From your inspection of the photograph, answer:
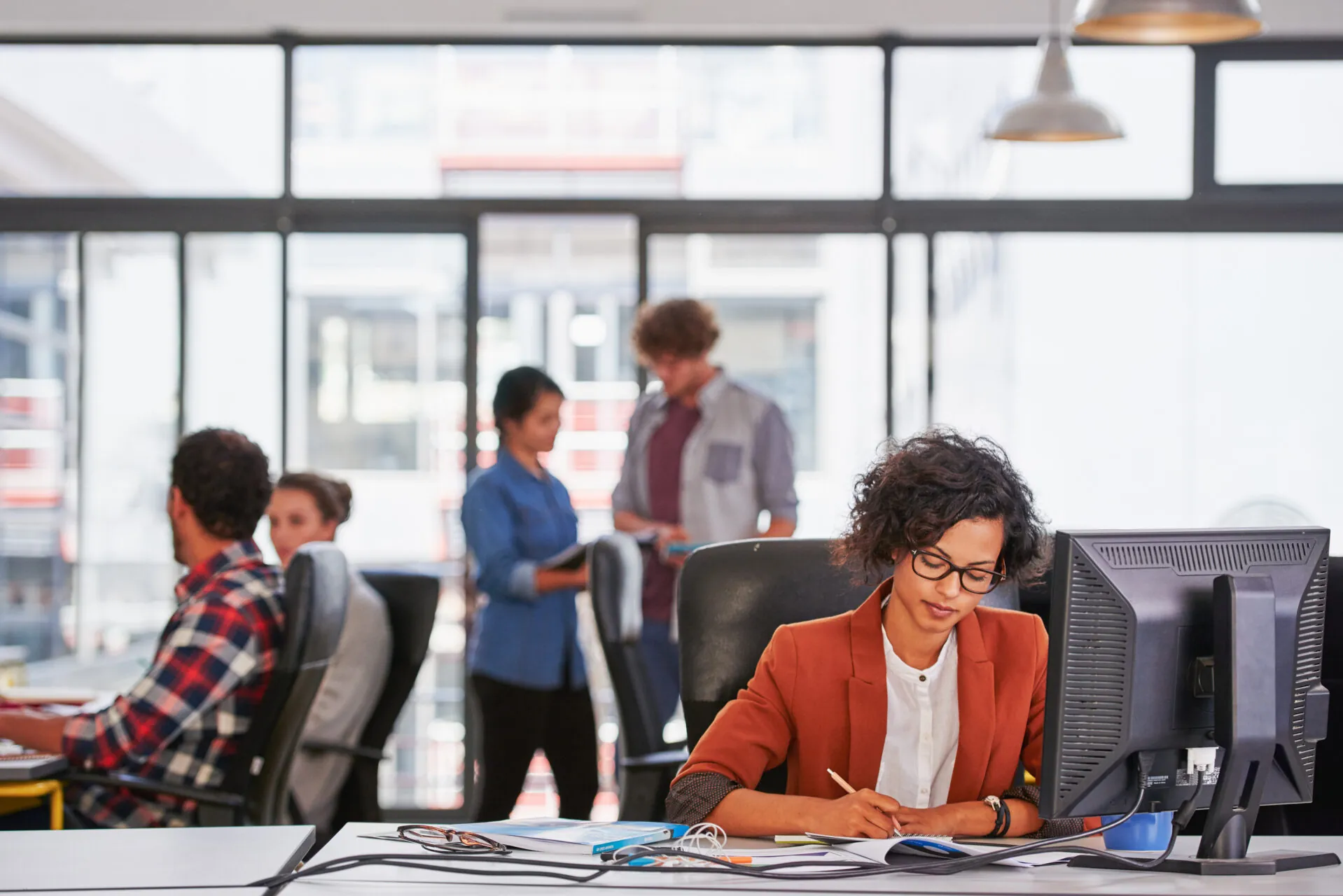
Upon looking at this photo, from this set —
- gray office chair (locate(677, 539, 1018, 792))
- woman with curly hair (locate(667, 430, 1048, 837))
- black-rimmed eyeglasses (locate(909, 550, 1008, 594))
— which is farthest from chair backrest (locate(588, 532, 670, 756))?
black-rimmed eyeglasses (locate(909, 550, 1008, 594))

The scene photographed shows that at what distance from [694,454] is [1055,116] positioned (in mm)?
1408

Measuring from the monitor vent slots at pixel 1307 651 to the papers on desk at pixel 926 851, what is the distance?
0.31m

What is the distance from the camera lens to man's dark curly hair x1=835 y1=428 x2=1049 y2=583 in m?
1.94

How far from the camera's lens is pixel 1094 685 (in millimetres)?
1604

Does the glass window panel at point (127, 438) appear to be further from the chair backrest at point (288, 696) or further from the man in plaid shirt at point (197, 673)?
the chair backrest at point (288, 696)

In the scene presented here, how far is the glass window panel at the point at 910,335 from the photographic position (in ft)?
17.3

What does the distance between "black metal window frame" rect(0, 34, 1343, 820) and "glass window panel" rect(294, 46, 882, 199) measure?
0.15 ft

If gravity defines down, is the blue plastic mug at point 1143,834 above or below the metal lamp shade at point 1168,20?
below

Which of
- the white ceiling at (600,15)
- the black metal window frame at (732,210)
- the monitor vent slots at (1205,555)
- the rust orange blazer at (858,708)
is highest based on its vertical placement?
the white ceiling at (600,15)

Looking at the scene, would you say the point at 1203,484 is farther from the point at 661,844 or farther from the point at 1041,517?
the point at 661,844

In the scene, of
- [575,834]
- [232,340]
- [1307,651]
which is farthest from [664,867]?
[232,340]

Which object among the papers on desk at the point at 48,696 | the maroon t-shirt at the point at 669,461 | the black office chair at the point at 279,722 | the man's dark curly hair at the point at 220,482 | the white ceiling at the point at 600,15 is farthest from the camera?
the white ceiling at the point at 600,15

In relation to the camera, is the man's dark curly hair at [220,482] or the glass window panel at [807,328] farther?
the glass window panel at [807,328]

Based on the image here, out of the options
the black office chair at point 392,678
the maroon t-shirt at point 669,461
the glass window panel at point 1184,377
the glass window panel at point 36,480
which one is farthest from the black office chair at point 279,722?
the glass window panel at point 1184,377
